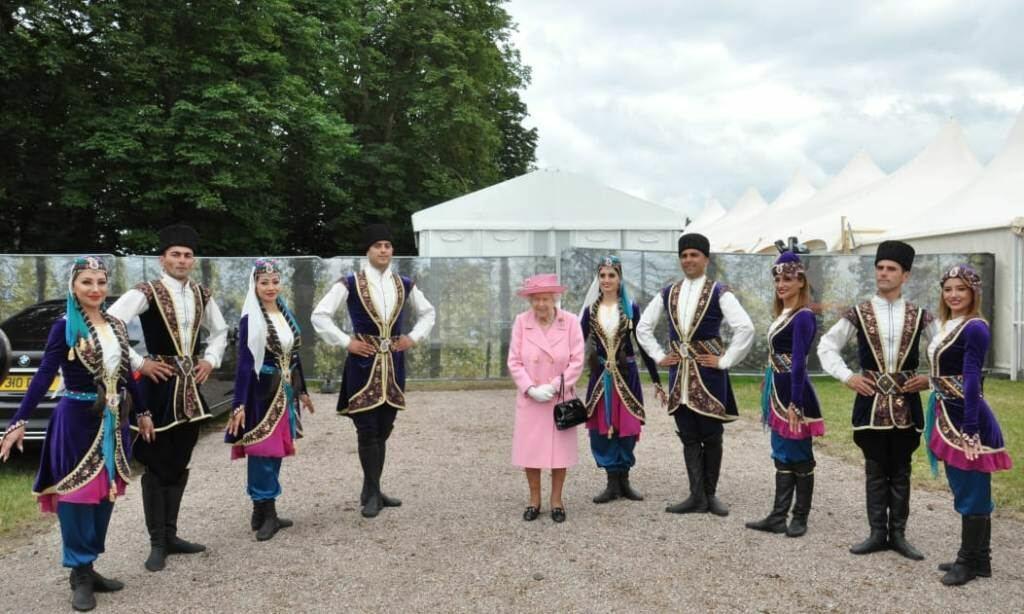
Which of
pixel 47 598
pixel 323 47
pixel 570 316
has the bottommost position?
pixel 47 598

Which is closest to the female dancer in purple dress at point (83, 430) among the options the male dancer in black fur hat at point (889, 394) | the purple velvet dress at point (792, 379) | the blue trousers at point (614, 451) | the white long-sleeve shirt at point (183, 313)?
the white long-sleeve shirt at point (183, 313)

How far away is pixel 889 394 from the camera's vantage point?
438 centimetres

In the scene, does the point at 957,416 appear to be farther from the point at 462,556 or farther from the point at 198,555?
the point at 198,555

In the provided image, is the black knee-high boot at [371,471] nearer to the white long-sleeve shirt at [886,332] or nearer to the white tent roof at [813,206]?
the white long-sleeve shirt at [886,332]

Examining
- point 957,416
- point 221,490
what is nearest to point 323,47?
point 221,490

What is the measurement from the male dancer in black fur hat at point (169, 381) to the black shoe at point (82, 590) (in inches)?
19.3

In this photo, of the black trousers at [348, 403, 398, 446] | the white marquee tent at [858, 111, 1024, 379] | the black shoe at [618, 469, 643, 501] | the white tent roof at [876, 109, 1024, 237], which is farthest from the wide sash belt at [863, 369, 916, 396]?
the white tent roof at [876, 109, 1024, 237]

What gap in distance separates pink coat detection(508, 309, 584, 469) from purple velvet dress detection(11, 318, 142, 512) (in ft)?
8.11

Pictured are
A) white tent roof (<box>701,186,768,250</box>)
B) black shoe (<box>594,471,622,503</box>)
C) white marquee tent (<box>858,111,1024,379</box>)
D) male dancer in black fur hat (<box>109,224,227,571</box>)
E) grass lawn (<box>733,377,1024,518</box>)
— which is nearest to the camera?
male dancer in black fur hat (<box>109,224,227,571</box>)

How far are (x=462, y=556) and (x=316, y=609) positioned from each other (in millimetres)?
1003

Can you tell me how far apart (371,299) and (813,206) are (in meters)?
22.7

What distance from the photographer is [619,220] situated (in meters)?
16.5

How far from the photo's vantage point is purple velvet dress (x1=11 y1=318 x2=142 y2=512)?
150 inches

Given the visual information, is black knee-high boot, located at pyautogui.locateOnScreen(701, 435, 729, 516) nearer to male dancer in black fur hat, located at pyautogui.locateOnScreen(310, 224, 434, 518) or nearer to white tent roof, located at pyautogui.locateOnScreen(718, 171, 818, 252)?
male dancer in black fur hat, located at pyautogui.locateOnScreen(310, 224, 434, 518)
